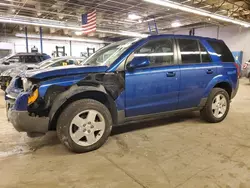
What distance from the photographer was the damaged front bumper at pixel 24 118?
227 cm

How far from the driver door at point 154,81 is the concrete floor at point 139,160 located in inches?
20.7

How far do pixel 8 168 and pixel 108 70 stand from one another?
66.2 inches

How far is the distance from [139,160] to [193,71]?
1.80 metres

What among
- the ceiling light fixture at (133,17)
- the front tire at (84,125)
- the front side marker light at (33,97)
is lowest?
the front tire at (84,125)

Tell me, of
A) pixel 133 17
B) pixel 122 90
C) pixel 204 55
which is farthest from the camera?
pixel 133 17

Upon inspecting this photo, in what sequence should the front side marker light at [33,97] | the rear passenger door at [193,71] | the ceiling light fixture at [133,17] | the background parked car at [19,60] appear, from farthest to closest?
the ceiling light fixture at [133,17] → the background parked car at [19,60] → the rear passenger door at [193,71] → the front side marker light at [33,97]

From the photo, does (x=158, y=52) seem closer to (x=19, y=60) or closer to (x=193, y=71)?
(x=193, y=71)

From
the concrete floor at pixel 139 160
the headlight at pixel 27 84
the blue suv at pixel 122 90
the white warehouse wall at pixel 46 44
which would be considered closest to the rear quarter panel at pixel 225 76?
the blue suv at pixel 122 90

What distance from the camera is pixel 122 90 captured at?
267cm

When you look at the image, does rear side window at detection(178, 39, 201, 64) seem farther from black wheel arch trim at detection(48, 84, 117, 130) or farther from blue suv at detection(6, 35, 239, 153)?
black wheel arch trim at detection(48, 84, 117, 130)

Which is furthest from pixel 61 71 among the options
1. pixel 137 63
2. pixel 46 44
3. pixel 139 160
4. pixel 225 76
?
pixel 46 44

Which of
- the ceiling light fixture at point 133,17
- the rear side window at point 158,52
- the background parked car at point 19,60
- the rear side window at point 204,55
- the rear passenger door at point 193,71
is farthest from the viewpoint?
the ceiling light fixture at point 133,17

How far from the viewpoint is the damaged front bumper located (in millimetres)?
2268

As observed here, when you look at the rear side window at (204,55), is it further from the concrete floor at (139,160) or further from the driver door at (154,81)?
the concrete floor at (139,160)
